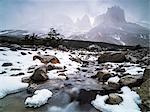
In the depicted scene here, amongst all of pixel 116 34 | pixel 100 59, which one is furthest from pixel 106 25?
pixel 100 59

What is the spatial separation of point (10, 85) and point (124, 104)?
434 cm

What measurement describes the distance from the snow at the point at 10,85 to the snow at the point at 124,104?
299cm

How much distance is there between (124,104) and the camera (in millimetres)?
6699

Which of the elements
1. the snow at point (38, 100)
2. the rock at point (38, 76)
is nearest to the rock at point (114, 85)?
the snow at point (38, 100)

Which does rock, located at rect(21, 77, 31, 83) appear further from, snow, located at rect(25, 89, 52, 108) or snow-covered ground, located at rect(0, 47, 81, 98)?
snow, located at rect(25, 89, 52, 108)

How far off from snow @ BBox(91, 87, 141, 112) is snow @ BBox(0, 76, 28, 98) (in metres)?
2.99

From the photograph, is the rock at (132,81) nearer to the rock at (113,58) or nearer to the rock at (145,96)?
the rock at (145,96)

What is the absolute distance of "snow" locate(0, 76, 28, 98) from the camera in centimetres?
793

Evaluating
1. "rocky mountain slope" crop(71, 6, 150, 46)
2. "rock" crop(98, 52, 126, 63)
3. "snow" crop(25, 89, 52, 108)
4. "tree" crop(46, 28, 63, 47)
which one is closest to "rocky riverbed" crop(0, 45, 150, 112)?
"snow" crop(25, 89, 52, 108)

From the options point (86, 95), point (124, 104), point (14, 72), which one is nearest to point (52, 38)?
point (14, 72)

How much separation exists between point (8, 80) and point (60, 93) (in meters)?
2.27

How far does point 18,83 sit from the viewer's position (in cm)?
889

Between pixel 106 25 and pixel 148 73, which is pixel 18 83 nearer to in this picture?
pixel 148 73

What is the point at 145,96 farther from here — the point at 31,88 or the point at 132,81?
the point at 31,88
